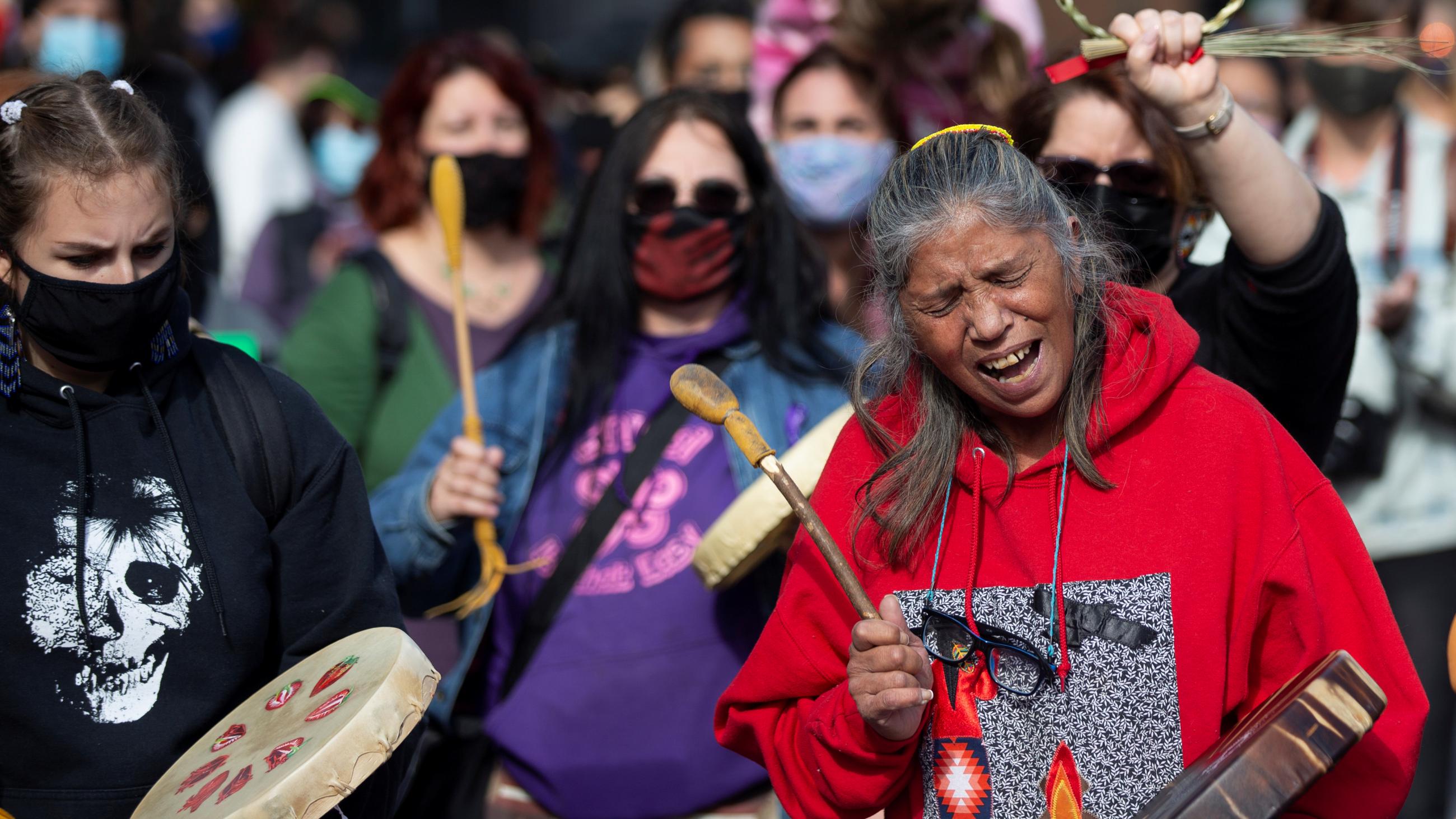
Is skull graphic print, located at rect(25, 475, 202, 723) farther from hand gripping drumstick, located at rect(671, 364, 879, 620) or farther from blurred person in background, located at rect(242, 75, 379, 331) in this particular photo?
blurred person in background, located at rect(242, 75, 379, 331)

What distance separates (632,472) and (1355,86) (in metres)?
3.08

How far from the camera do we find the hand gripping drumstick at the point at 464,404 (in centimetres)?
346

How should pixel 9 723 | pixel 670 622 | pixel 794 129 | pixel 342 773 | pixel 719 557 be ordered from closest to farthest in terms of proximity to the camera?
pixel 342 773 → pixel 9 723 → pixel 719 557 → pixel 670 622 → pixel 794 129

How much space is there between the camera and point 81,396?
247 centimetres

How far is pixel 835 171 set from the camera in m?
4.92

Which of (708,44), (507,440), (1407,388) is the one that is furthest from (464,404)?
(708,44)

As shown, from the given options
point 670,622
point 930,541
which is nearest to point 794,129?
point 670,622

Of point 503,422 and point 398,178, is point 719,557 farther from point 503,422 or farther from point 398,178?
point 398,178

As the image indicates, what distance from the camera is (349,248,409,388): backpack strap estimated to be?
445cm

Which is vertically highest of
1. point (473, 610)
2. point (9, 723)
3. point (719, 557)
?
point (9, 723)

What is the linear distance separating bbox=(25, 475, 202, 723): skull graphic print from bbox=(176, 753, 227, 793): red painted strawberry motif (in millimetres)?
165

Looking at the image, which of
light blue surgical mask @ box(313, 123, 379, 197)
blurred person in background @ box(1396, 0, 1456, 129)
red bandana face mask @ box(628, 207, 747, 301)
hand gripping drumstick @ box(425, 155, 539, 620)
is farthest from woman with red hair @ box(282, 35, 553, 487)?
light blue surgical mask @ box(313, 123, 379, 197)

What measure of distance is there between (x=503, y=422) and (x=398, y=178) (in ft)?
5.69

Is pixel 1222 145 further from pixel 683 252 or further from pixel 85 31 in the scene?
pixel 85 31
